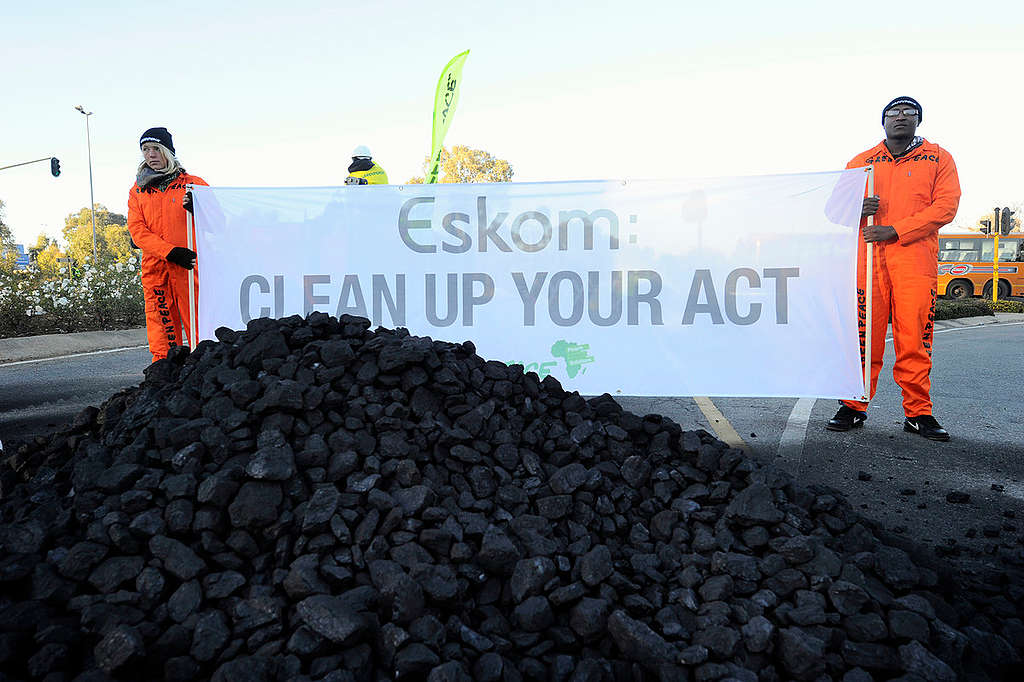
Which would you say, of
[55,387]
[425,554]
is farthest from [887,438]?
[55,387]

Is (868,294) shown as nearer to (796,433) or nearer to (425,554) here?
(796,433)

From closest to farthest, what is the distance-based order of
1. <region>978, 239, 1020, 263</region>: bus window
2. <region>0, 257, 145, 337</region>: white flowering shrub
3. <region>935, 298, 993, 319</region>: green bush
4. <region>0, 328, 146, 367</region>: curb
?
1. <region>0, 328, 146, 367</region>: curb
2. <region>0, 257, 145, 337</region>: white flowering shrub
3. <region>935, 298, 993, 319</region>: green bush
4. <region>978, 239, 1020, 263</region>: bus window

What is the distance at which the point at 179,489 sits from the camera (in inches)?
88.8

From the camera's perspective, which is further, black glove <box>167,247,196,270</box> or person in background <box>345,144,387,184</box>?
person in background <box>345,144,387,184</box>

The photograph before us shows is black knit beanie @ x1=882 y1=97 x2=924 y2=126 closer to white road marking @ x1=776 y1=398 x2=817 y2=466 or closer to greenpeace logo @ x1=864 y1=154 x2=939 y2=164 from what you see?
greenpeace logo @ x1=864 y1=154 x2=939 y2=164

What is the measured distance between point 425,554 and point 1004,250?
31331mm

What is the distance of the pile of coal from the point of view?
72.6 inches

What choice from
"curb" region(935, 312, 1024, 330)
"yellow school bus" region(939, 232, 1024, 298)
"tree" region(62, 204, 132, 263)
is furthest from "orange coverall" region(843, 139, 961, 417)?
"tree" region(62, 204, 132, 263)

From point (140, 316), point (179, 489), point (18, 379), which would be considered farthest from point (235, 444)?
point (140, 316)

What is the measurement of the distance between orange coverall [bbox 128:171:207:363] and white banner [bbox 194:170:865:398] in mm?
386

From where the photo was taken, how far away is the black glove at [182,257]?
4895mm

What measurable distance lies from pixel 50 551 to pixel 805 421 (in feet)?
15.9

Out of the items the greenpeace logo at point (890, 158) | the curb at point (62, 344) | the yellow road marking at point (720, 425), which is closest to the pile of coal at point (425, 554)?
the yellow road marking at point (720, 425)

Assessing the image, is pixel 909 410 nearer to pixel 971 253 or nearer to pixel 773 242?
pixel 773 242
